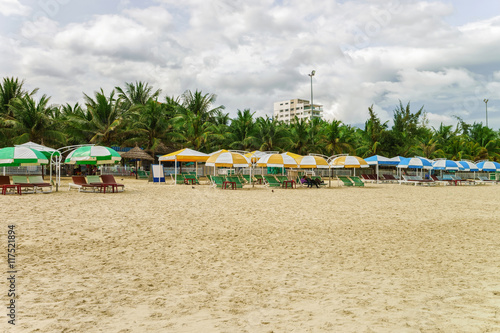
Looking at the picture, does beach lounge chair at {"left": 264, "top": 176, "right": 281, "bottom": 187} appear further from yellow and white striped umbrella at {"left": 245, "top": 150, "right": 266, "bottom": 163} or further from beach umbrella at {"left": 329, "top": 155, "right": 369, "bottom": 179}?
beach umbrella at {"left": 329, "top": 155, "right": 369, "bottom": 179}

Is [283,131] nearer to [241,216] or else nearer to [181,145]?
[181,145]

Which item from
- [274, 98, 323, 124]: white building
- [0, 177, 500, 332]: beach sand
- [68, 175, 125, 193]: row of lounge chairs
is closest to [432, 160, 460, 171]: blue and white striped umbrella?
[0, 177, 500, 332]: beach sand

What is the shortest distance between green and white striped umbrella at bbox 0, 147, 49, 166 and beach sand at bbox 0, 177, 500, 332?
5938 mm

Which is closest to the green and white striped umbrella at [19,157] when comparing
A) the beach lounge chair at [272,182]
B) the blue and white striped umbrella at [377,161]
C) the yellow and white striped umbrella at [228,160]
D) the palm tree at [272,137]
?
the yellow and white striped umbrella at [228,160]

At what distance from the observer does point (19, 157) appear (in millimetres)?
13969

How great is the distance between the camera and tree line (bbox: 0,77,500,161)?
95.2ft

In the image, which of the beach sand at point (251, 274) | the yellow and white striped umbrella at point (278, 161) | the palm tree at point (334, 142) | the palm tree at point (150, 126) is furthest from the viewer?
the palm tree at point (334, 142)

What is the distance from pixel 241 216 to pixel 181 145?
25150mm

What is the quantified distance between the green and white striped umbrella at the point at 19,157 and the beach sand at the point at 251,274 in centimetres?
594

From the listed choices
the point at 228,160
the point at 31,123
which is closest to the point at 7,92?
the point at 31,123

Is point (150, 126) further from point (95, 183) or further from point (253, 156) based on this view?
point (95, 183)

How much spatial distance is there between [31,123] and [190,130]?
1176 cm

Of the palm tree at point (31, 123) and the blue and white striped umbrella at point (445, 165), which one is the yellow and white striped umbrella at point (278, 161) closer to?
the blue and white striped umbrella at point (445, 165)

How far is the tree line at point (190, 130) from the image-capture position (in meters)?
29.0
